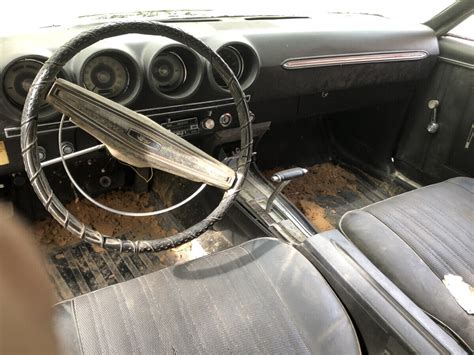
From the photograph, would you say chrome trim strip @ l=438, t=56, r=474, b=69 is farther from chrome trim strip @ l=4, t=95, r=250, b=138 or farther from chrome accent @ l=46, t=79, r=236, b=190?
chrome accent @ l=46, t=79, r=236, b=190

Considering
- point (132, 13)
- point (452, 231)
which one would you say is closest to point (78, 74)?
point (132, 13)

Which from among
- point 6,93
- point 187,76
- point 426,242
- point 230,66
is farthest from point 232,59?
point 426,242

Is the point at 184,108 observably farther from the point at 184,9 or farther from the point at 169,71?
the point at 184,9

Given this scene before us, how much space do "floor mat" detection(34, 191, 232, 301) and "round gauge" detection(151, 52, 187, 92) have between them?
704mm

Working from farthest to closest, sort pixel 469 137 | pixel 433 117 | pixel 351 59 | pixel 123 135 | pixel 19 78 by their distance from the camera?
1. pixel 433 117
2. pixel 469 137
3. pixel 351 59
4. pixel 19 78
5. pixel 123 135

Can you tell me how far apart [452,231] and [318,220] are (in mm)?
855

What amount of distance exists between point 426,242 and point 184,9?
4.01 feet

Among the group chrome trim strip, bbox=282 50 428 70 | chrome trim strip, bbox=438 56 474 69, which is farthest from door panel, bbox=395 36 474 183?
chrome trim strip, bbox=282 50 428 70

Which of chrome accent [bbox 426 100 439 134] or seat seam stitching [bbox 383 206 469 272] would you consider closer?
seat seam stitching [bbox 383 206 469 272]

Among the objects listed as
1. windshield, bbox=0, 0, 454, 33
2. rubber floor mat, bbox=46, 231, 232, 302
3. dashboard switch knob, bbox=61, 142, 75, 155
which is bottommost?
rubber floor mat, bbox=46, 231, 232, 302

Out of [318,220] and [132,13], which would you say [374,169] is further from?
[132,13]

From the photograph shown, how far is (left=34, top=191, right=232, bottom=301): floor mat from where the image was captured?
1.82 meters

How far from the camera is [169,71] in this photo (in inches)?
60.3

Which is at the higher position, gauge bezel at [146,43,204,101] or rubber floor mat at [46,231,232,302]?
gauge bezel at [146,43,204,101]
